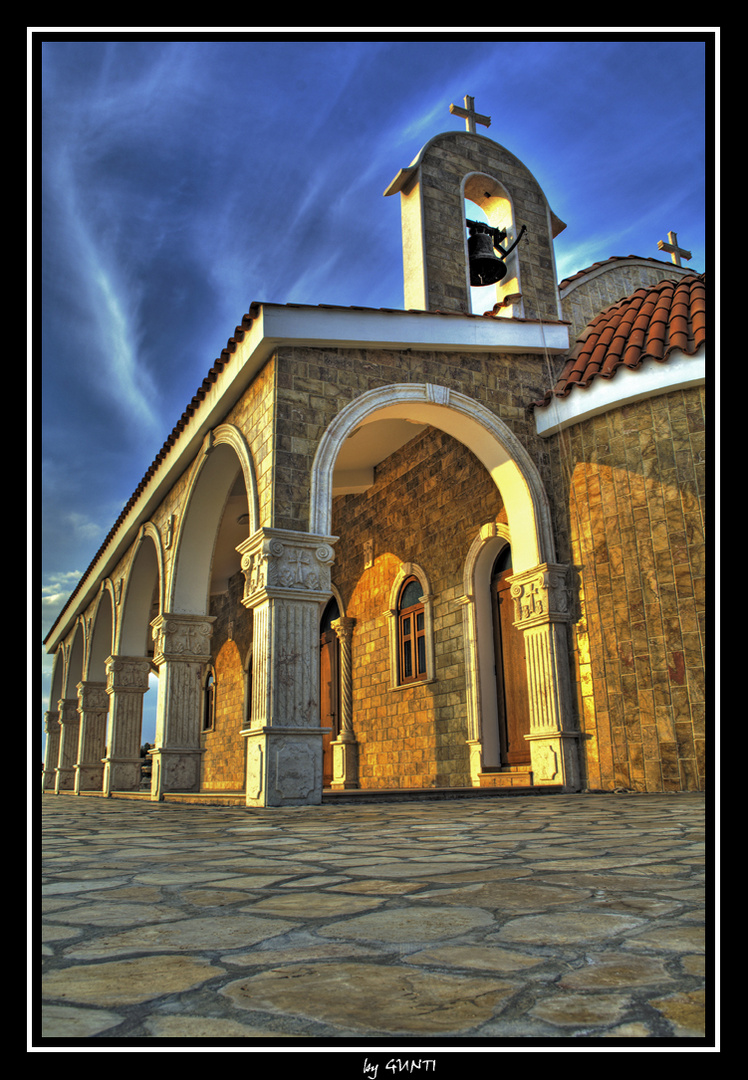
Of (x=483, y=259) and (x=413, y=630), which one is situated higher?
(x=483, y=259)

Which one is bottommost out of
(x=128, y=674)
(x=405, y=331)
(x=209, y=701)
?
(x=209, y=701)

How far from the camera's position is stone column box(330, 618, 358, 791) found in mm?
12255

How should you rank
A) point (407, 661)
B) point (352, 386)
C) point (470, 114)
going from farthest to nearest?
point (407, 661) < point (470, 114) < point (352, 386)

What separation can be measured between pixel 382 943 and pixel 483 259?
978 cm

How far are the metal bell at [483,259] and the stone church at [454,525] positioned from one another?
0.05 m

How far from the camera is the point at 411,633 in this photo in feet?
37.7

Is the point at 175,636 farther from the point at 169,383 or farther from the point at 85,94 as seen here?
the point at 85,94

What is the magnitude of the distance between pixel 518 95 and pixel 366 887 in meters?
2.42

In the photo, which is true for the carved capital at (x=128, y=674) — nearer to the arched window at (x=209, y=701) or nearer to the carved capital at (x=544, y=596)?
the arched window at (x=209, y=701)

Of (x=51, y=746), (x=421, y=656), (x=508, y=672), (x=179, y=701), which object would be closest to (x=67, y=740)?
(x=51, y=746)

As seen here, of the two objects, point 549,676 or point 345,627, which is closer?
point 549,676

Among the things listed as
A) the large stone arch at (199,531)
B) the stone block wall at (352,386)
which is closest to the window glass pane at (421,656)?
the large stone arch at (199,531)

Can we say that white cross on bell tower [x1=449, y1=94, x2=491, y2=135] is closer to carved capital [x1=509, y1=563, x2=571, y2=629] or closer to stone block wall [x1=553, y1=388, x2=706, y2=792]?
stone block wall [x1=553, y1=388, x2=706, y2=792]

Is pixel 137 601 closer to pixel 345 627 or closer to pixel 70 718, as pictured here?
pixel 345 627
